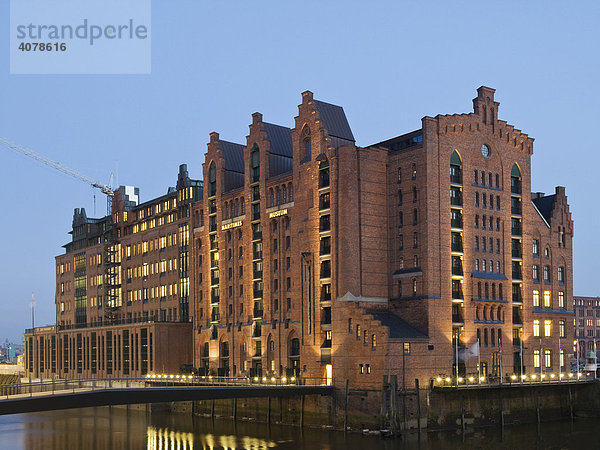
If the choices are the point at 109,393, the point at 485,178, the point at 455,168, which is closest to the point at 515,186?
the point at 485,178

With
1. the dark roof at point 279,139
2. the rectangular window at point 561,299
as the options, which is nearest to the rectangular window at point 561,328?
the rectangular window at point 561,299

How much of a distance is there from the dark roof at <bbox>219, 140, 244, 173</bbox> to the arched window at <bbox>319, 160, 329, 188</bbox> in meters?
26.3

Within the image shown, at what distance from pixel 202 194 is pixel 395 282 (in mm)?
46937

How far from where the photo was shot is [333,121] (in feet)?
366

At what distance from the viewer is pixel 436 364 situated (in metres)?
98.8

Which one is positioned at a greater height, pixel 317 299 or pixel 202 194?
pixel 202 194

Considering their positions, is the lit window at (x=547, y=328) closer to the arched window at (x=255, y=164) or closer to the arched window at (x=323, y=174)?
the arched window at (x=323, y=174)

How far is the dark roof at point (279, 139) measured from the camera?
121938 mm

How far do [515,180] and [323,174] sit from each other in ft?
86.6

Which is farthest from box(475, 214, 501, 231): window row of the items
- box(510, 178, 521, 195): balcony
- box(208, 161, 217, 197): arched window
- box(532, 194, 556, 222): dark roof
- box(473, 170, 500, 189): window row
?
box(208, 161, 217, 197): arched window

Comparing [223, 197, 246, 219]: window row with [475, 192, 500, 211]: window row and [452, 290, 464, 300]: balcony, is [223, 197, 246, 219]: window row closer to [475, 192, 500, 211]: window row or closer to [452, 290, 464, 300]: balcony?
[475, 192, 500, 211]: window row

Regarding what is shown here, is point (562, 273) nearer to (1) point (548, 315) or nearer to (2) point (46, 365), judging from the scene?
(1) point (548, 315)

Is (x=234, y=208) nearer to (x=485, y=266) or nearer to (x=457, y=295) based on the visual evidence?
(x=457, y=295)

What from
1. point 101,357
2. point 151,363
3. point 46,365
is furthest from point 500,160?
point 46,365
